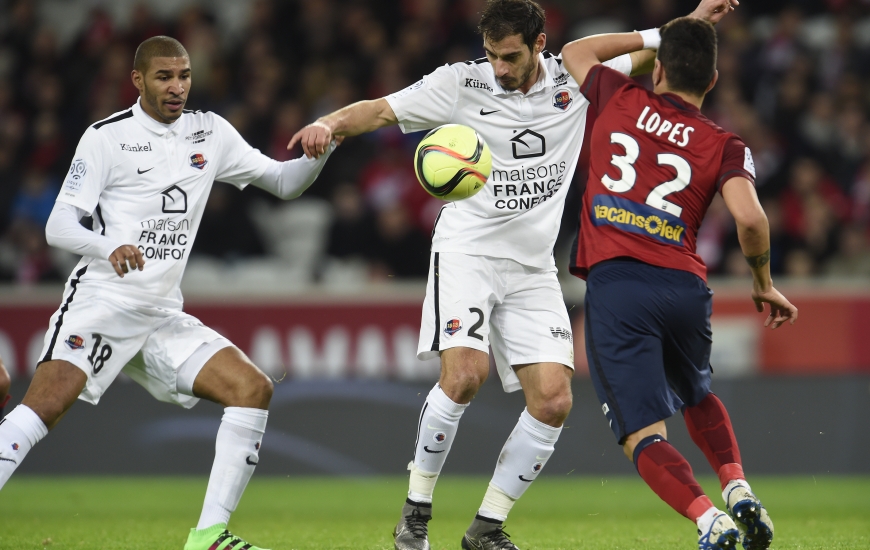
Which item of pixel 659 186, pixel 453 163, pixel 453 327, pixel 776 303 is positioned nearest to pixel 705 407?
pixel 776 303

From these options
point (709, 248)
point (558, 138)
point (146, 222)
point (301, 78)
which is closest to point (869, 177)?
point (709, 248)

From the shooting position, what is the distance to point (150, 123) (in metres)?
5.89

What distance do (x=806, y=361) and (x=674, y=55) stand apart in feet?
21.9

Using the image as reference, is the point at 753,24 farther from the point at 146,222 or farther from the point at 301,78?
the point at 146,222

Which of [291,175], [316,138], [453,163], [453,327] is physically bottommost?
[453,327]

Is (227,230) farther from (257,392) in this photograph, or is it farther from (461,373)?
(461,373)

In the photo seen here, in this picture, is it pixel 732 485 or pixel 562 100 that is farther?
pixel 562 100

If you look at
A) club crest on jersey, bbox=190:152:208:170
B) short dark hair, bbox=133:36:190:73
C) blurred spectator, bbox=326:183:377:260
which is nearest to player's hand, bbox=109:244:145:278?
club crest on jersey, bbox=190:152:208:170

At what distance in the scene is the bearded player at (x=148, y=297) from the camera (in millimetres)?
5457

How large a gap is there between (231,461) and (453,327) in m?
1.30

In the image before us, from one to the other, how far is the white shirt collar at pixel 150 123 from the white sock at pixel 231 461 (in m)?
1.52

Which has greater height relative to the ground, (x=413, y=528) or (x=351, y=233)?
(x=351, y=233)

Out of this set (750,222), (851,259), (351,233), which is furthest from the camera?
(351,233)

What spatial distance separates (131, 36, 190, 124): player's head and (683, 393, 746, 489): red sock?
304cm
